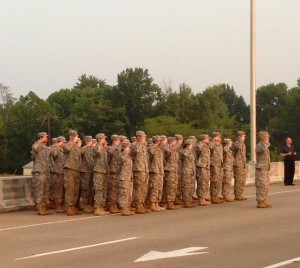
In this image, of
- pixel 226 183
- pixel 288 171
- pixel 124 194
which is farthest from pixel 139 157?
pixel 288 171

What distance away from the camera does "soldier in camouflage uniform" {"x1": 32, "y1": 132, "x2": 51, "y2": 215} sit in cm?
2020

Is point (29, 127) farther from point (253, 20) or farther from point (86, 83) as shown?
point (253, 20)

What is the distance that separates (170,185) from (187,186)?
0.60 m

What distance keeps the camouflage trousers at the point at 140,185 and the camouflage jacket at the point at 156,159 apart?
0.57 m

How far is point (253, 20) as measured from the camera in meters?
33.8

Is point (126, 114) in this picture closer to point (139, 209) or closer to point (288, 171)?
point (288, 171)

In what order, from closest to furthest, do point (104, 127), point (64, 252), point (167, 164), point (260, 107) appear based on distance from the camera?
point (64, 252), point (167, 164), point (104, 127), point (260, 107)

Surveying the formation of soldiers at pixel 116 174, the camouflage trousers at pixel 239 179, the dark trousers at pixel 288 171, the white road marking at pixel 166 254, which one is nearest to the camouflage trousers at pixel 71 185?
the formation of soldiers at pixel 116 174

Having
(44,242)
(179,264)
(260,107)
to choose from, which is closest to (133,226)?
(44,242)

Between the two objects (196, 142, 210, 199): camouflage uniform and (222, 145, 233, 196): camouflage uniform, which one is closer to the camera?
(196, 142, 210, 199): camouflage uniform

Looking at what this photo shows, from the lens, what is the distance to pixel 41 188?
66.4 ft

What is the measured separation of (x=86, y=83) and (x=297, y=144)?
47535 mm

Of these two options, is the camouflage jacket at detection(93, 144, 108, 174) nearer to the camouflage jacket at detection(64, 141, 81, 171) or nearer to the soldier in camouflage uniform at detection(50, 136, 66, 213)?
the camouflage jacket at detection(64, 141, 81, 171)

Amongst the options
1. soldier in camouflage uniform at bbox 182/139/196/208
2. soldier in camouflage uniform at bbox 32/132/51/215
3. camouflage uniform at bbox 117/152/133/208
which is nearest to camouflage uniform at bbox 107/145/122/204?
camouflage uniform at bbox 117/152/133/208
